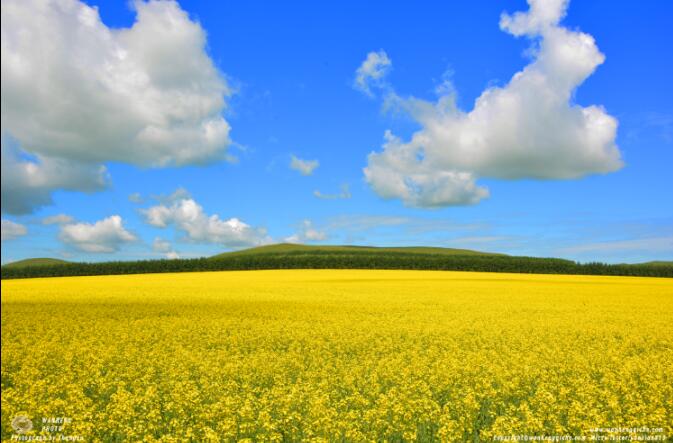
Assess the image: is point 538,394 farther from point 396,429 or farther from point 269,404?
point 269,404

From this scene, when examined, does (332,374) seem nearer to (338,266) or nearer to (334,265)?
(338,266)

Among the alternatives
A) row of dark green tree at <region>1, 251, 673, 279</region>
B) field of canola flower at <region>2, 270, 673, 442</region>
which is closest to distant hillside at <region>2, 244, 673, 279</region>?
row of dark green tree at <region>1, 251, 673, 279</region>

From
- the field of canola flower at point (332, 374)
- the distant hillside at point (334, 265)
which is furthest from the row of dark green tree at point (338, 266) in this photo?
the field of canola flower at point (332, 374)

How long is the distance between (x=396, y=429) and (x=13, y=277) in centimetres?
7486

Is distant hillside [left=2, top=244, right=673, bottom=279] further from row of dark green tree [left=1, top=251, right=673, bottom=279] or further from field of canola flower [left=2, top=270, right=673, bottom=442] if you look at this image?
field of canola flower [left=2, top=270, right=673, bottom=442]

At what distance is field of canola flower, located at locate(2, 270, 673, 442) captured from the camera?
697cm

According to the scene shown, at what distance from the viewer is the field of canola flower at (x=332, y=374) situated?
6969 millimetres

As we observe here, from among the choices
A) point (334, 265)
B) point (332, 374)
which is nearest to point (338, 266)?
point (334, 265)

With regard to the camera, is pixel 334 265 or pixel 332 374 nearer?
pixel 332 374

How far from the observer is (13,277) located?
65.1 metres

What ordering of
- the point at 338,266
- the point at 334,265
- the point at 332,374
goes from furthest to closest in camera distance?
the point at 334,265 < the point at 338,266 < the point at 332,374

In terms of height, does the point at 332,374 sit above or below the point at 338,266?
below

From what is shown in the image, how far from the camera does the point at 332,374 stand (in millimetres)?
9586

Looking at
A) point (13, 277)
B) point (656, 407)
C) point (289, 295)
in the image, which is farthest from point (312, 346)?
point (13, 277)
